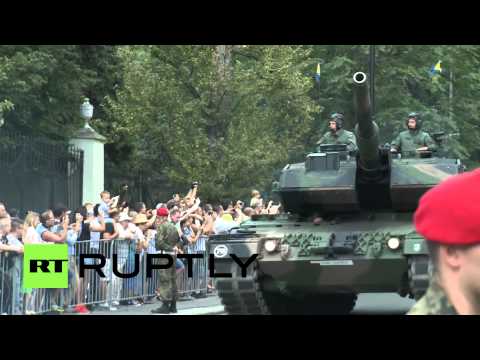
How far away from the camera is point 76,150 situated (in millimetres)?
23562

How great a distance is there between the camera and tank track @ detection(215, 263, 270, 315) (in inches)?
547

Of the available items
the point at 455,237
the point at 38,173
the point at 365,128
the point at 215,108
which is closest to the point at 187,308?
the point at 365,128

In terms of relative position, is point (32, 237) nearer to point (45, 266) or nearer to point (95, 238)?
point (45, 266)

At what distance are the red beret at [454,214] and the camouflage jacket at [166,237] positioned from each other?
14199 millimetres

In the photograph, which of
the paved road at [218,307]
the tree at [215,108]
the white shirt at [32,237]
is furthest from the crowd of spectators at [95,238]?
the tree at [215,108]

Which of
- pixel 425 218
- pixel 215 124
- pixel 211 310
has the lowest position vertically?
pixel 211 310

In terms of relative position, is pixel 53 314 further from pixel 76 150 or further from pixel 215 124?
pixel 215 124

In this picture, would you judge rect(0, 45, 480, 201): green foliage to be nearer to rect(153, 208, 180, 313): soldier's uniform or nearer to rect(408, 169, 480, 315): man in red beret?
rect(153, 208, 180, 313): soldier's uniform

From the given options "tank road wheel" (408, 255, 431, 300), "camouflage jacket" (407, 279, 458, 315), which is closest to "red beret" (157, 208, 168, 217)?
"tank road wheel" (408, 255, 431, 300)

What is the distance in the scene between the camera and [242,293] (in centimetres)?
1400

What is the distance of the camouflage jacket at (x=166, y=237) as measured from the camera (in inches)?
641

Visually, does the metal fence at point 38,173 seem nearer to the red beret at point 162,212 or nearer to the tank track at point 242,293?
the red beret at point 162,212
